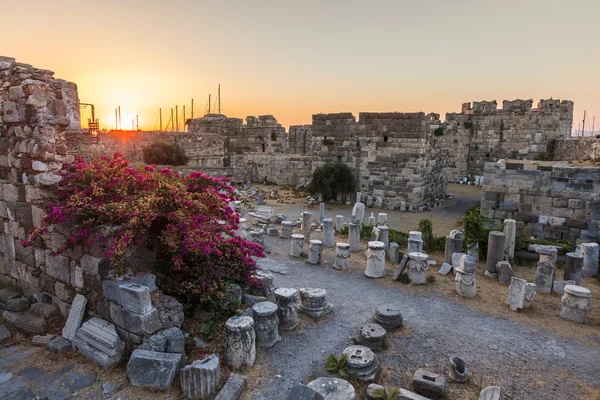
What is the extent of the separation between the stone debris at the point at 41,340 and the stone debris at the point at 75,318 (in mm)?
210

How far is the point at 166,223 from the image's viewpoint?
5457 millimetres

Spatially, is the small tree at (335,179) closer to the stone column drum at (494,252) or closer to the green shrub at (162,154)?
the green shrub at (162,154)

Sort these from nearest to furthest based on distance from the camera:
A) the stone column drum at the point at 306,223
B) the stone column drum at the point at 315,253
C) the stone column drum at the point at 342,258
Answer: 1. the stone column drum at the point at 342,258
2. the stone column drum at the point at 315,253
3. the stone column drum at the point at 306,223

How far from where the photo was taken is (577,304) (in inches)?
249

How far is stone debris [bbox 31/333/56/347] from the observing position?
17.2 feet

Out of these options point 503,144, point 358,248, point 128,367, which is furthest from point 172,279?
point 503,144

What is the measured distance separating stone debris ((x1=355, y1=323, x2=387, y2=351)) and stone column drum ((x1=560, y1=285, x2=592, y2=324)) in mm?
3317

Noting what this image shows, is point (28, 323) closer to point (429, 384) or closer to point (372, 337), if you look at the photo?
point (372, 337)

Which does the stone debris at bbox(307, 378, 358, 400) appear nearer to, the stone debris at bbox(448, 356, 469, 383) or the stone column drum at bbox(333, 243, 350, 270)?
the stone debris at bbox(448, 356, 469, 383)

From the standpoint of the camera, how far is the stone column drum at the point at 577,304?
6.29 metres

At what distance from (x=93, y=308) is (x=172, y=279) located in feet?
3.51

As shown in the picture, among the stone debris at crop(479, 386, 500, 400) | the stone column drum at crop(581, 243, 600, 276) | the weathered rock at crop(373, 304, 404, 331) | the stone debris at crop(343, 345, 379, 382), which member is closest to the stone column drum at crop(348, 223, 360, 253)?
the weathered rock at crop(373, 304, 404, 331)

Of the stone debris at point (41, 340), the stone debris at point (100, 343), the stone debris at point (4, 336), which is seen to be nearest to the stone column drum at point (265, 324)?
the stone debris at point (100, 343)

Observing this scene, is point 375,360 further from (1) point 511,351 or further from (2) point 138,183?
(2) point 138,183
